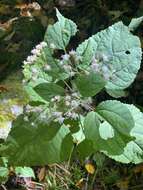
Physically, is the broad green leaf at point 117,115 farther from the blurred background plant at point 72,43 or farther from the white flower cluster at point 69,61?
the blurred background plant at point 72,43

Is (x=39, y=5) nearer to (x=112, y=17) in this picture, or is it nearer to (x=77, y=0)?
(x=77, y=0)

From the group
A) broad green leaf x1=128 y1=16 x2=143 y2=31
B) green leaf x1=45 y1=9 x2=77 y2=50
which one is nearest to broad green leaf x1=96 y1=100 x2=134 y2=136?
green leaf x1=45 y1=9 x2=77 y2=50

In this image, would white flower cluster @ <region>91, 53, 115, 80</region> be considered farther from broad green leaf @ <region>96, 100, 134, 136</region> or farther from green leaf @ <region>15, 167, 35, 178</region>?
green leaf @ <region>15, 167, 35, 178</region>

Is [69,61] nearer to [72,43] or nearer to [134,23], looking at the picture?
[134,23]

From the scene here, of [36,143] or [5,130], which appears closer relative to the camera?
[36,143]

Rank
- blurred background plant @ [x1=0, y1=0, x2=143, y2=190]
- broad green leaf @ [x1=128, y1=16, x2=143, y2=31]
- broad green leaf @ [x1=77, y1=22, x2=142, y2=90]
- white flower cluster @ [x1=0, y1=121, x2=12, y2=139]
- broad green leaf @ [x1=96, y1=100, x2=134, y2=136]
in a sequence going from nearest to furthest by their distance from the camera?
broad green leaf @ [x1=96, y1=100, x2=134, y2=136]
broad green leaf @ [x1=77, y1=22, x2=142, y2=90]
broad green leaf @ [x1=128, y1=16, x2=143, y2=31]
white flower cluster @ [x1=0, y1=121, x2=12, y2=139]
blurred background plant @ [x1=0, y1=0, x2=143, y2=190]

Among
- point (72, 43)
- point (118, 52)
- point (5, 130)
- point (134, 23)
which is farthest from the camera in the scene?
point (72, 43)

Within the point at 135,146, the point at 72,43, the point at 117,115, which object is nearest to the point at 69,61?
the point at 117,115

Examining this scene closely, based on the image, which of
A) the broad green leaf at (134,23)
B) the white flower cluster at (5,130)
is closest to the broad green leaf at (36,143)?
the broad green leaf at (134,23)
